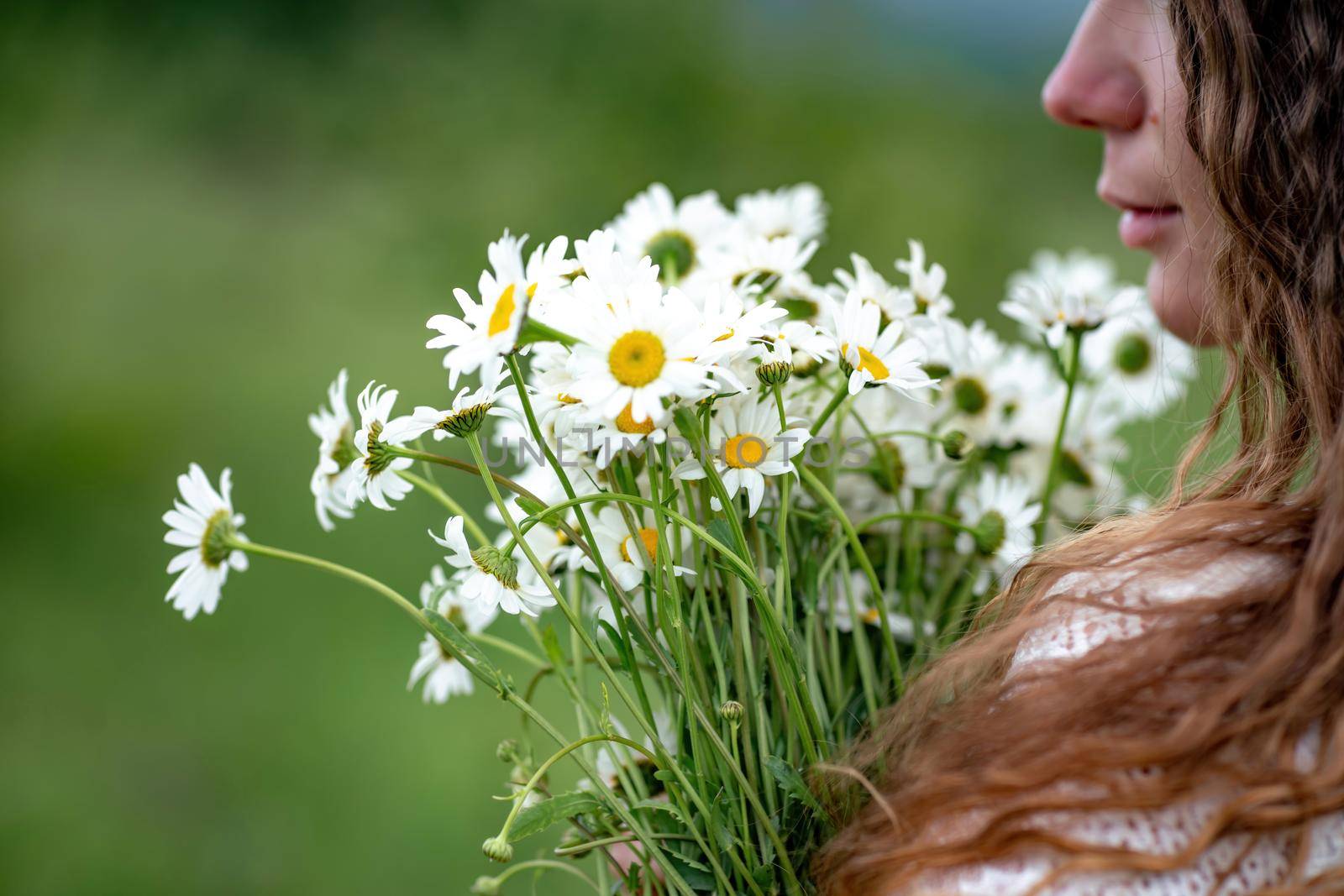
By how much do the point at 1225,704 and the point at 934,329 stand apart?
0.70ft

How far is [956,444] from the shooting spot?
1.62 feet

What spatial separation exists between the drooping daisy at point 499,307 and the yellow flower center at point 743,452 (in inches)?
3.4

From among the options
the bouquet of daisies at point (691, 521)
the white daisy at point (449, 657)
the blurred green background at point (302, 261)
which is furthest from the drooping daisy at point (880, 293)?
the blurred green background at point (302, 261)

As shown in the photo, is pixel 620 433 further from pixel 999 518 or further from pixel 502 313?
pixel 999 518

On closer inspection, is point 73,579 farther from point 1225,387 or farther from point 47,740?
point 1225,387

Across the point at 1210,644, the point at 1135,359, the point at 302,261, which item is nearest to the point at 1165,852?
the point at 1210,644

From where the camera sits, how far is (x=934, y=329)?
47 cm

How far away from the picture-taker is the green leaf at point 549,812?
0.34 meters

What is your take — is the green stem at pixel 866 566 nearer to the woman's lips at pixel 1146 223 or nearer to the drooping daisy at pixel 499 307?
the drooping daisy at pixel 499 307

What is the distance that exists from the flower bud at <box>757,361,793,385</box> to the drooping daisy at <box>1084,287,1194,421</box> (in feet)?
1.29

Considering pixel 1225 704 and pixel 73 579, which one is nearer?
pixel 1225 704

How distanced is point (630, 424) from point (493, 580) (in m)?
0.07

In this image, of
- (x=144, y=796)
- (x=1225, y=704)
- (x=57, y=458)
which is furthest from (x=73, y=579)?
(x=1225, y=704)

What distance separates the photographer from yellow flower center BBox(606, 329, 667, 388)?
32 centimetres
